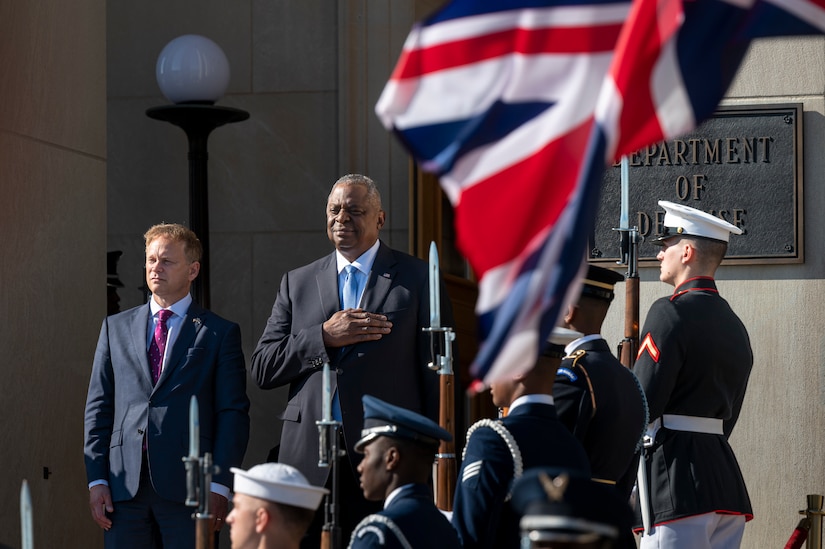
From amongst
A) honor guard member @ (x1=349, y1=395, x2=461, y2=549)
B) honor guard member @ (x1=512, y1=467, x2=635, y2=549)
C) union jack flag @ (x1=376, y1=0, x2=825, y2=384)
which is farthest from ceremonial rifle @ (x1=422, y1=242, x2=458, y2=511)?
honor guard member @ (x1=512, y1=467, x2=635, y2=549)

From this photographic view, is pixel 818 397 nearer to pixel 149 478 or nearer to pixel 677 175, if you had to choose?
pixel 677 175

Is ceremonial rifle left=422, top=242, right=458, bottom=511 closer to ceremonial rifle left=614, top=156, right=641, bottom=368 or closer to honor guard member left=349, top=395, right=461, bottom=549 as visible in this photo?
honor guard member left=349, top=395, right=461, bottom=549

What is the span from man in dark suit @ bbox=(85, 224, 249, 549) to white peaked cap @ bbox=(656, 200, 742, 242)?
189cm

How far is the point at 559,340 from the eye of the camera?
16.9 feet

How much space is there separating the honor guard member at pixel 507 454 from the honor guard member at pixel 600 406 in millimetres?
556

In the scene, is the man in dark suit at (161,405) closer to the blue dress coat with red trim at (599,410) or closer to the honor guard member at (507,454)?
the blue dress coat with red trim at (599,410)

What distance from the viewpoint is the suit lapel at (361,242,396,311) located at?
6629mm

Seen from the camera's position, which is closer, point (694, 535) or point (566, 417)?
point (566, 417)

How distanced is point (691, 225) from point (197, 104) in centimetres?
251

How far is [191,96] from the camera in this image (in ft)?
25.6

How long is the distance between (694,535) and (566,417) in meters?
1.45

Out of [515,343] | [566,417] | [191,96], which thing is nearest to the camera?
[515,343]

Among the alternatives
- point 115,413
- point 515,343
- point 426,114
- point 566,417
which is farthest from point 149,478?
point 515,343

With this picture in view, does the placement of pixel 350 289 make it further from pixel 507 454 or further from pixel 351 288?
pixel 507 454
